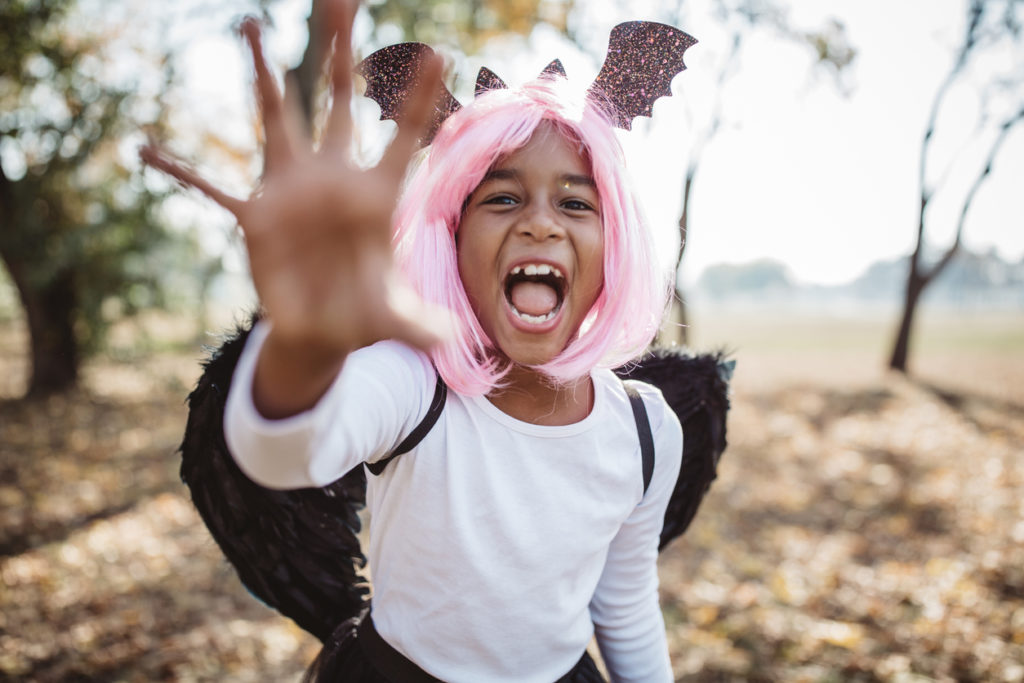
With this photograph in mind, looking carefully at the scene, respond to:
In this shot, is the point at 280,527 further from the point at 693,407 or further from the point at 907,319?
the point at 907,319

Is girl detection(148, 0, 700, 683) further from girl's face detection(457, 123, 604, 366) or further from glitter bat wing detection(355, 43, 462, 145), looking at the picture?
glitter bat wing detection(355, 43, 462, 145)

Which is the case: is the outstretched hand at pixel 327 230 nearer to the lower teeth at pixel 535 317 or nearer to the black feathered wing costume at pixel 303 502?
the lower teeth at pixel 535 317

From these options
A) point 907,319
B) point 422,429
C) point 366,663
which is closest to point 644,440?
point 422,429

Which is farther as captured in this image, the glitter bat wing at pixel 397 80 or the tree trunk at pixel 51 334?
the tree trunk at pixel 51 334

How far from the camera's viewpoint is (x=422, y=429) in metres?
1.14

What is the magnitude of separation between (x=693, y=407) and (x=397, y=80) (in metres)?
1.23

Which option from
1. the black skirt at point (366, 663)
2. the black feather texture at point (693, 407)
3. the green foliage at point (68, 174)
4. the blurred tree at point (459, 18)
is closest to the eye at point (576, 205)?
the black feather texture at point (693, 407)

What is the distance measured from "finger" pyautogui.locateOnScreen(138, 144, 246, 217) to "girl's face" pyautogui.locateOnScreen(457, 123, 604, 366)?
1.96 feet

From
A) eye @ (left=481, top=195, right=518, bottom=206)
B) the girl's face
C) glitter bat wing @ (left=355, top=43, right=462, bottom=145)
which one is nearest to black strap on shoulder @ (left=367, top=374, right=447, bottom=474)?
the girl's face

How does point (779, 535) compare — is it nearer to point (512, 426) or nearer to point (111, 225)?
point (512, 426)

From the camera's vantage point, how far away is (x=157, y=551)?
4.04 metres

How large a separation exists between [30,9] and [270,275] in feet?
31.5

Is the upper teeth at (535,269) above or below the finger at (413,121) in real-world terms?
below

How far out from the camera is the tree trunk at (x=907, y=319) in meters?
10.6
